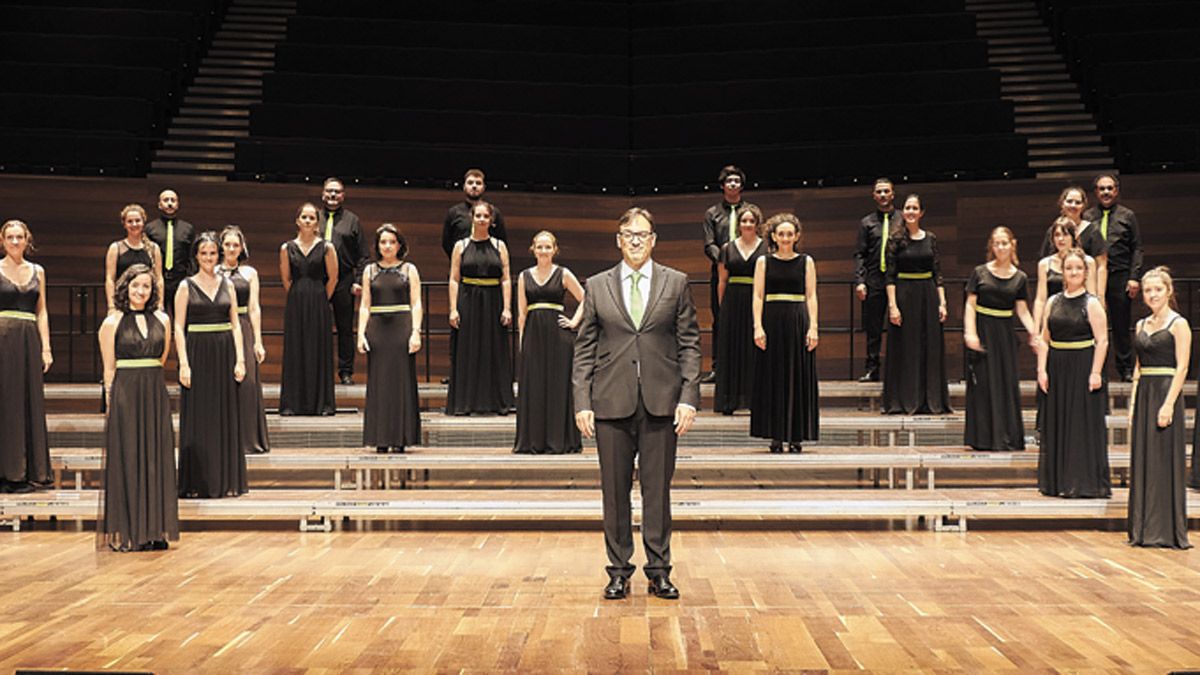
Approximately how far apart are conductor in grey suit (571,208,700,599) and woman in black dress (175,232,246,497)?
2.28 meters

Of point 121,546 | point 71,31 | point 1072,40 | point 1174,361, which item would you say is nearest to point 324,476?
point 121,546

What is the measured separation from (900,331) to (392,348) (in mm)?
2880

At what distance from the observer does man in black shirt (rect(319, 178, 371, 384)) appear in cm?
795

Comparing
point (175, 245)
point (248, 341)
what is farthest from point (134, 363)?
point (175, 245)

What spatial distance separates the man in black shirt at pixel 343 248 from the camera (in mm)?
7949

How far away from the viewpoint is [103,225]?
34.2 ft

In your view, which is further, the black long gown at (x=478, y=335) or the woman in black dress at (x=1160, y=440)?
the black long gown at (x=478, y=335)

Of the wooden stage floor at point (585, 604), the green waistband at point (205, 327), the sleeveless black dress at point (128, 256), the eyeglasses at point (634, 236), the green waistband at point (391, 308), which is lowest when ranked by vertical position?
the wooden stage floor at point (585, 604)

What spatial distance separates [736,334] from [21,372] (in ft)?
12.3

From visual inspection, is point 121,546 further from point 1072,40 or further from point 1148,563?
point 1072,40

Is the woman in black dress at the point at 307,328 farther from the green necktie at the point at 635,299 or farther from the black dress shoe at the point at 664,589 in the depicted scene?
the black dress shoe at the point at 664,589

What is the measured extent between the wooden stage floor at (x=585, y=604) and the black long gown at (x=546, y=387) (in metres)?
0.75

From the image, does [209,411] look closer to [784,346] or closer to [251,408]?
[251,408]

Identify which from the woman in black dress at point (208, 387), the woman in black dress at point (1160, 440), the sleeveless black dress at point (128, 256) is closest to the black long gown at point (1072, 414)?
the woman in black dress at point (1160, 440)
